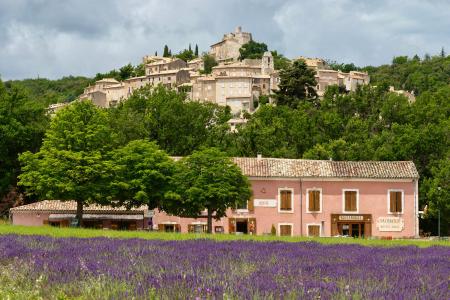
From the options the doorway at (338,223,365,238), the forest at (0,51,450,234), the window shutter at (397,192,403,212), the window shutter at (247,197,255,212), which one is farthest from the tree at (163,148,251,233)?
the window shutter at (397,192,403,212)

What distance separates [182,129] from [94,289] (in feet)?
204

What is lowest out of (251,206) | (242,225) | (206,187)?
(242,225)

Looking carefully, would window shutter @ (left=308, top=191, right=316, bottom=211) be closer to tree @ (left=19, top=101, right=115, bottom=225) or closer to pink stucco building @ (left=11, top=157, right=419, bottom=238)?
pink stucco building @ (left=11, top=157, right=419, bottom=238)

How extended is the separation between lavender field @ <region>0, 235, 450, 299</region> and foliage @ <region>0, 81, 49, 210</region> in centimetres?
3879

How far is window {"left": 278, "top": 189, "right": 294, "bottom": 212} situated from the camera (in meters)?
51.9

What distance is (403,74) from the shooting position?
655 feet

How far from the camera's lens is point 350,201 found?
51594mm

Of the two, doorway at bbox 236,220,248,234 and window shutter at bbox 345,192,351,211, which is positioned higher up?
window shutter at bbox 345,192,351,211

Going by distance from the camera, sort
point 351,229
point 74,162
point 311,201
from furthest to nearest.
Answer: point 311,201
point 351,229
point 74,162

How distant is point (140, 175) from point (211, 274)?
33925 millimetres

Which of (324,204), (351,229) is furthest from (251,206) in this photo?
(351,229)

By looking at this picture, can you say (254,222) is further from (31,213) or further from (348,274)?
(348,274)

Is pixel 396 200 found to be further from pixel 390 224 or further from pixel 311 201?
pixel 311 201

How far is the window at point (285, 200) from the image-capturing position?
170 ft
